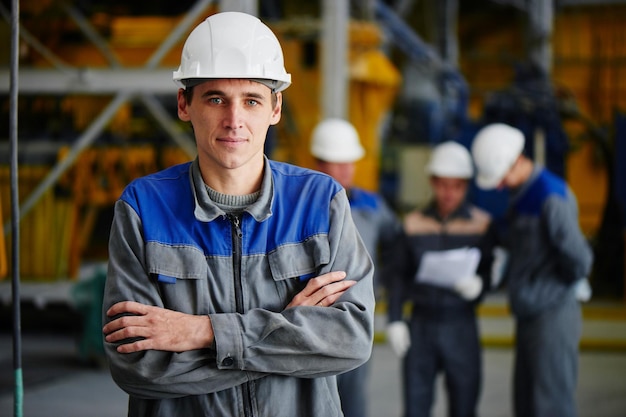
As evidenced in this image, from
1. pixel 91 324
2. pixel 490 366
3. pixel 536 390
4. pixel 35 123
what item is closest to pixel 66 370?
pixel 91 324

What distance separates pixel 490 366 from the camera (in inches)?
324

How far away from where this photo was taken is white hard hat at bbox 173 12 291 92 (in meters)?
2.23

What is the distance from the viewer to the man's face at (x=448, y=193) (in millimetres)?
5434

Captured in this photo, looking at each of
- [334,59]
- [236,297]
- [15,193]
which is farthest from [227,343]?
[334,59]

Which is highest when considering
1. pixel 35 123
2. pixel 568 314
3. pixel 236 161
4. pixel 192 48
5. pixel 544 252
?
pixel 35 123

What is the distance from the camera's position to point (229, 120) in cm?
221

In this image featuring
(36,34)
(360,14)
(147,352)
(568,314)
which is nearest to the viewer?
(147,352)

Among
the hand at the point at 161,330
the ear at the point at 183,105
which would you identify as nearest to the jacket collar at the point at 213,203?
the ear at the point at 183,105

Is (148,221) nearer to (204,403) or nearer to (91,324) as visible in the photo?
(204,403)

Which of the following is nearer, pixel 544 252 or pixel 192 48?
pixel 192 48

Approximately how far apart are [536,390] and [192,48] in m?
3.43

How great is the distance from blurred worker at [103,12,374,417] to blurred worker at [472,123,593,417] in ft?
9.45

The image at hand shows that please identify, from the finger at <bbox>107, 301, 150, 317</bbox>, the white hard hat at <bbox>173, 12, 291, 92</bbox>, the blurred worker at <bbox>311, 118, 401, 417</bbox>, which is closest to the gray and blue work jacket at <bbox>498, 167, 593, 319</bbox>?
the blurred worker at <bbox>311, 118, 401, 417</bbox>

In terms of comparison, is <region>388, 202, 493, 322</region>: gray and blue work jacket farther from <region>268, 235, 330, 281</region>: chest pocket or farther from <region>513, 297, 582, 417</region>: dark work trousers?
<region>268, 235, 330, 281</region>: chest pocket
